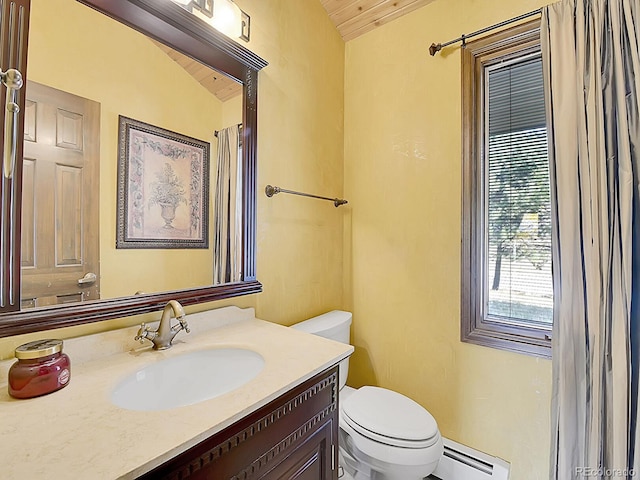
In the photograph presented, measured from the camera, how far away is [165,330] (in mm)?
955

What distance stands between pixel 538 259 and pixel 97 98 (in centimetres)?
183

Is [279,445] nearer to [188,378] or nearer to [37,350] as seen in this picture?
[188,378]

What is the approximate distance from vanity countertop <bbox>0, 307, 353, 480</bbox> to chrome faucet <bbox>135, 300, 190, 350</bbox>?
0.11 feet

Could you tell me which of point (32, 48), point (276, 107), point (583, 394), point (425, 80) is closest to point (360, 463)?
point (583, 394)

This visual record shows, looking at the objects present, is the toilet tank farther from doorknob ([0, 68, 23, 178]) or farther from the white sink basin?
doorknob ([0, 68, 23, 178])

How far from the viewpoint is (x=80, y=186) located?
856 millimetres

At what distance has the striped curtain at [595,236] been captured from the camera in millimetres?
1014

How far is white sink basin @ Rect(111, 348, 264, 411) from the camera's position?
818 mm

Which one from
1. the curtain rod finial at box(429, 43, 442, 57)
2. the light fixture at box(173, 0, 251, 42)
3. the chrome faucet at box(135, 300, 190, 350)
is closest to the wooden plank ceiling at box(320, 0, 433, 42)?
the curtain rod finial at box(429, 43, 442, 57)

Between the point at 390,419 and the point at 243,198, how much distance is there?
1.13 m

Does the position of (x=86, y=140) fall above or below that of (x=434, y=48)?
below

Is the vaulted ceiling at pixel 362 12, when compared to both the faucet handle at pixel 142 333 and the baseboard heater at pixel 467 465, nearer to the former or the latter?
the faucet handle at pixel 142 333

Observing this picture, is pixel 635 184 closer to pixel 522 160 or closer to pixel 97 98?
pixel 522 160

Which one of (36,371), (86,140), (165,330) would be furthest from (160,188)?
(36,371)
